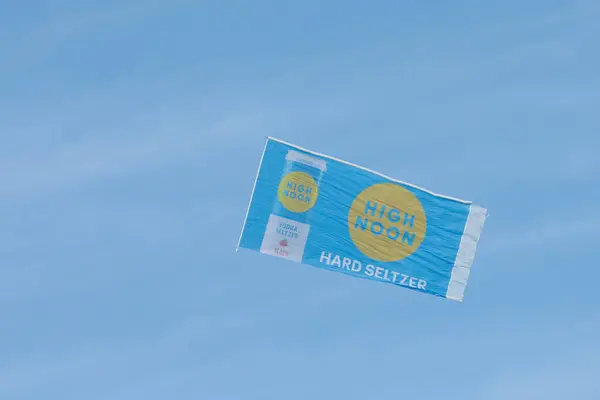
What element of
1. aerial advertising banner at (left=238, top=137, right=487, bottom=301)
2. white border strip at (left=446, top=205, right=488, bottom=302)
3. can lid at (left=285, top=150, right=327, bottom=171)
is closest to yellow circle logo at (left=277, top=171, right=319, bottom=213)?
aerial advertising banner at (left=238, top=137, right=487, bottom=301)

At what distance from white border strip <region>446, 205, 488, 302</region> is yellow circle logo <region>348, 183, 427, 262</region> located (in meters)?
2.24

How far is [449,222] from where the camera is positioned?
9869 cm

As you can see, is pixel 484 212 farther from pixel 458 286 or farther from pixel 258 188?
pixel 258 188

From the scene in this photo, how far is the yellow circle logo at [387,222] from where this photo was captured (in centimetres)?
9775

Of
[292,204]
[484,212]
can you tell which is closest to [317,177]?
[292,204]

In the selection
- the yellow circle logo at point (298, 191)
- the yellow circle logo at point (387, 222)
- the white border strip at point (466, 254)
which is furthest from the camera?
the white border strip at point (466, 254)

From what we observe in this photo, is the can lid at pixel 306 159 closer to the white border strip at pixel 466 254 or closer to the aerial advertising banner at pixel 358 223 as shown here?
the aerial advertising banner at pixel 358 223

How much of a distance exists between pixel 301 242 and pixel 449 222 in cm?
826

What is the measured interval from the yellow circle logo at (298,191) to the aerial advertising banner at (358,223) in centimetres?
5

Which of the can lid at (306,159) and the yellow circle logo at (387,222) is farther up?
the can lid at (306,159)

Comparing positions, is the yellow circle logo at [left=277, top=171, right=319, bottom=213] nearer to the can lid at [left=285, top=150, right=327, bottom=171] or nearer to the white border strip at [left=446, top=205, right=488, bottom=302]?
the can lid at [left=285, top=150, right=327, bottom=171]

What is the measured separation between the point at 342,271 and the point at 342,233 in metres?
1.99

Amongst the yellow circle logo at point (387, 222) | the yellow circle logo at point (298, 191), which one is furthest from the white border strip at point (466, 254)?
the yellow circle logo at point (298, 191)

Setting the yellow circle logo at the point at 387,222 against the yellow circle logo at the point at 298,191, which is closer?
the yellow circle logo at the point at 298,191
